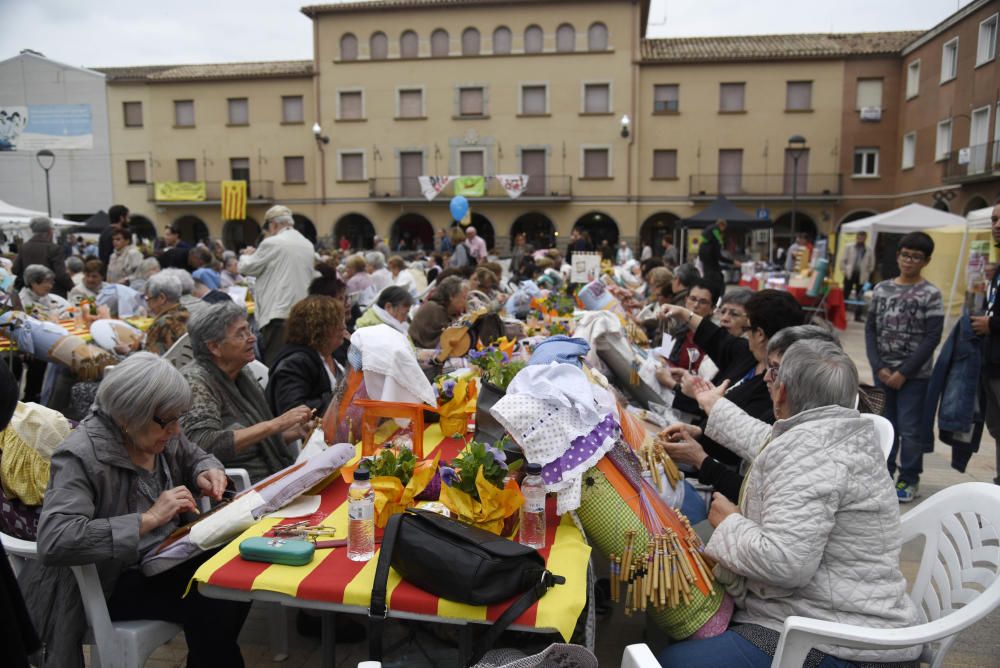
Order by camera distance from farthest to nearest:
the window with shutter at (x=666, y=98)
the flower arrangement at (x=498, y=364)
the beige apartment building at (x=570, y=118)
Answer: the window with shutter at (x=666, y=98) → the beige apartment building at (x=570, y=118) → the flower arrangement at (x=498, y=364)

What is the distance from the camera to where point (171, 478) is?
2389 millimetres

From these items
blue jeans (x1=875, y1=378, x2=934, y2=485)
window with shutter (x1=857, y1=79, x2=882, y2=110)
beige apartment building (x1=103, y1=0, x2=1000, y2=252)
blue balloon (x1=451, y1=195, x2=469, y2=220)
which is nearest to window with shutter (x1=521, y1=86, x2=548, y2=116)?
beige apartment building (x1=103, y1=0, x2=1000, y2=252)

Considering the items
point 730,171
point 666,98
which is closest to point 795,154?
point 730,171

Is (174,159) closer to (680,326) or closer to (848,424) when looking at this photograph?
(680,326)

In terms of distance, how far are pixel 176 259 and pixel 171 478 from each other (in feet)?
21.3

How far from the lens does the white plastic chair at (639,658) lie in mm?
1557

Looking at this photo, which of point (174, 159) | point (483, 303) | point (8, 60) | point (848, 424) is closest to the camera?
point (848, 424)

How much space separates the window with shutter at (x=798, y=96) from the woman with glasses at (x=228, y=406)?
29.3m

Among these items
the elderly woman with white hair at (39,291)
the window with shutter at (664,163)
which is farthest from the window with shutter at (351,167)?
the elderly woman with white hair at (39,291)

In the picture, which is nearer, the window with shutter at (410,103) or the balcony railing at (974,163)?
the balcony railing at (974,163)

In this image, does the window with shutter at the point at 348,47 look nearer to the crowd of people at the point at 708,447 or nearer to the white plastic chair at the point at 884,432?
the crowd of people at the point at 708,447

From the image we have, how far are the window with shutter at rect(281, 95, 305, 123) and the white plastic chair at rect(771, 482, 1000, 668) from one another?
31.1m

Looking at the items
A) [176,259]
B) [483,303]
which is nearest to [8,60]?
[176,259]

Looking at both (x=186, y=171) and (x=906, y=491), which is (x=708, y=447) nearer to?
(x=906, y=491)
